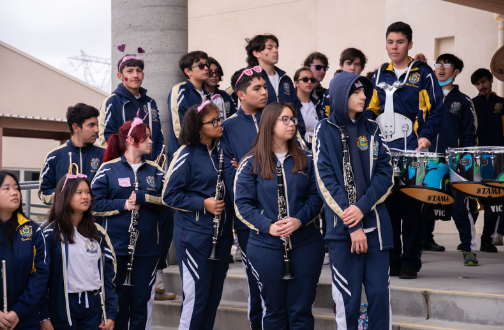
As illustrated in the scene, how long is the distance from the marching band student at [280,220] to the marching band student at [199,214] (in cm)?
51

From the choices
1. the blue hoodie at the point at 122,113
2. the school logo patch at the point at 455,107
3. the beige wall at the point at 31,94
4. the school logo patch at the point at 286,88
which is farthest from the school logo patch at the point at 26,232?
the beige wall at the point at 31,94

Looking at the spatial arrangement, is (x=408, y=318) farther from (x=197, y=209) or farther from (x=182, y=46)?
(x=182, y=46)

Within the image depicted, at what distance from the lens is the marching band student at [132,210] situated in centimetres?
534

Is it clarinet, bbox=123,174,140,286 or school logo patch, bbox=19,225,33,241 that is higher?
school logo patch, bbox=19,225,33,241

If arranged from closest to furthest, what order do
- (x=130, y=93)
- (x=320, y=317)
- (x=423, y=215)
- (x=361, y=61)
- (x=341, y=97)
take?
(x=341, y=97) → (x=320, y=317) → (x=423, y=215) → (x=130, y=93) → (x=361, y=61)

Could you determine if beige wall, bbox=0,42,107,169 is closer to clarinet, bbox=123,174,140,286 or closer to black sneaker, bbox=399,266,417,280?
clarinet, bbox=123,174,140,286

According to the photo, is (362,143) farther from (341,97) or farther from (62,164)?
(62,164)

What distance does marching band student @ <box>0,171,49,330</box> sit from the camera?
14.5 ft

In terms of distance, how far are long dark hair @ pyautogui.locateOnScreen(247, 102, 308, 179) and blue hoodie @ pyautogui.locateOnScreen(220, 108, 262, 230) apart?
55 cm

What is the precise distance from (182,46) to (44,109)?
28.0 m

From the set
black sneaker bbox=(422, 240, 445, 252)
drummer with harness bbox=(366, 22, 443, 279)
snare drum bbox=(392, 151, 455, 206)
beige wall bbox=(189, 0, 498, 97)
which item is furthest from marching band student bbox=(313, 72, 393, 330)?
beige wall bbox=(189, 0, 498, 97)

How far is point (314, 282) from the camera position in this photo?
462 centimetres

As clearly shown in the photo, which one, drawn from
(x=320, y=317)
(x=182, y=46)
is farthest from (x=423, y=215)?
(x=182, y=46)

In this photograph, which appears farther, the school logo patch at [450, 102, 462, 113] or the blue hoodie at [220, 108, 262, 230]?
the school logo patch at [450, 102, 462, 113]
